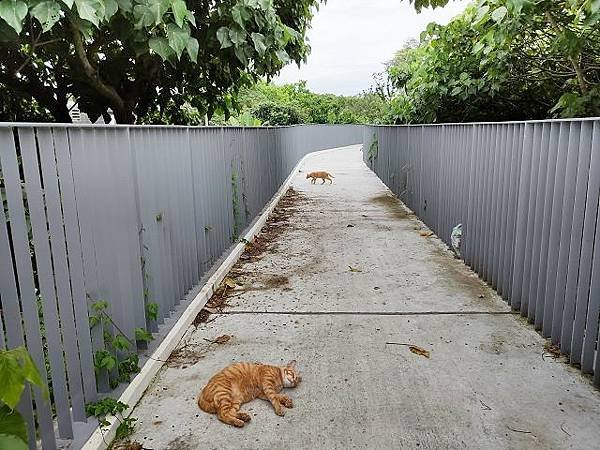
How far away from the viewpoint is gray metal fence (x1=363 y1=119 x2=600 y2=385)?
3.21 meters

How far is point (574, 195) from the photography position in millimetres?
3410

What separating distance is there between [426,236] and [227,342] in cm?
416

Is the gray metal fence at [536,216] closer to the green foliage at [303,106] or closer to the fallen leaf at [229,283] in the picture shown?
the fallen leaf at [229,283]

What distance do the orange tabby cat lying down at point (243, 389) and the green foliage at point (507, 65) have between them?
127 inches

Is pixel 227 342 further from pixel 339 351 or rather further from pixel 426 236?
pixel 426 236

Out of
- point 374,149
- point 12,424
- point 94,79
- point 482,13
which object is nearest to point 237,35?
point 94,79

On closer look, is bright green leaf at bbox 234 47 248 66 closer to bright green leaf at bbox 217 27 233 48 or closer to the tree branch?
bright green leaf at bbox 217 27 233 48

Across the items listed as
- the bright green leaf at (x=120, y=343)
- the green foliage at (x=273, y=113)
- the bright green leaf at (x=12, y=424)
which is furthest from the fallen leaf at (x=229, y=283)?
the green foliage at (x=273, y=113)

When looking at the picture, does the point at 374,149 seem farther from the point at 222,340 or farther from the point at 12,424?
the point at 12,424

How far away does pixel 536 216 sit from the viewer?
3959 millimetres

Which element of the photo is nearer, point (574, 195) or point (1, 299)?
point (1, 299)

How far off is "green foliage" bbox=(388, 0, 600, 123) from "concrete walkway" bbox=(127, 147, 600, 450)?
2.39 m

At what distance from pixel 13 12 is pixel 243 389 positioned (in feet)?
7.86

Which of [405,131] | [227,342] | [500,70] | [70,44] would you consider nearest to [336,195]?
[405,131]
